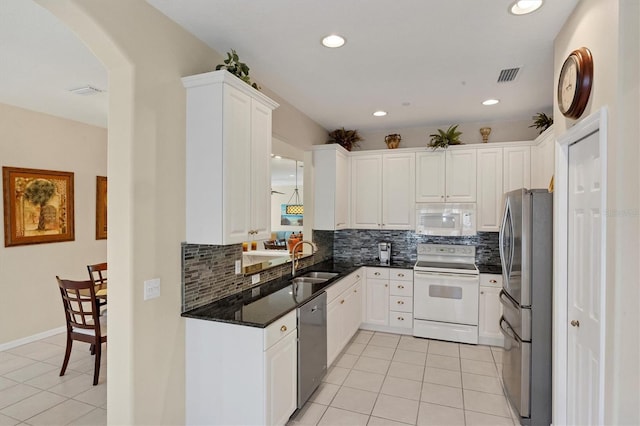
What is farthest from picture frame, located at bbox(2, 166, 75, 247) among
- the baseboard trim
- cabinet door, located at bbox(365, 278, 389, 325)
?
cabinet door, located at bbox(365, 278, 389, 325)

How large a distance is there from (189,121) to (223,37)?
27.0 inches

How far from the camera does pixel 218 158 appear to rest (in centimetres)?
221

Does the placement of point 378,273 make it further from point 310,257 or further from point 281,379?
point 281,379

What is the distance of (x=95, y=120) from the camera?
461cm

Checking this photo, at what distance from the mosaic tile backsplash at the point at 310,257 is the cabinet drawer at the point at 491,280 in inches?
21.1

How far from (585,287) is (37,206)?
5637 mm

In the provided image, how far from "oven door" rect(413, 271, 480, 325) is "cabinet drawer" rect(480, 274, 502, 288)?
0.23 ft

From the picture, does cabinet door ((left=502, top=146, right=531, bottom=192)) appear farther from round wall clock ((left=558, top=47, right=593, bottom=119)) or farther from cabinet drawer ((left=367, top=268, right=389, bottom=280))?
round wall clock ((left=558, top=47, right=593, bottom=119))

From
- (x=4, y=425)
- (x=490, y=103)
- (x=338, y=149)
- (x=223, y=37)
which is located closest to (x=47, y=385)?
(x=4, y=425)

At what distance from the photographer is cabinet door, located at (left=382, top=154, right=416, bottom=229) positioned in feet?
15.3

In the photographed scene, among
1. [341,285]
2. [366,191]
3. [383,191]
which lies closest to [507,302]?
[341,285]

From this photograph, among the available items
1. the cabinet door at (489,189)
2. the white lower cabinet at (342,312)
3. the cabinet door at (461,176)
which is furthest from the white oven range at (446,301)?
the cabinet door at (461,176)

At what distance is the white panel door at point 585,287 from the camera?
181cm

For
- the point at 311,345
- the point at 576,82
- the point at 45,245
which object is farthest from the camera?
the point at 45,245
